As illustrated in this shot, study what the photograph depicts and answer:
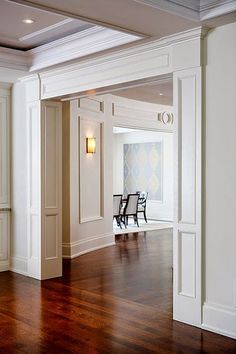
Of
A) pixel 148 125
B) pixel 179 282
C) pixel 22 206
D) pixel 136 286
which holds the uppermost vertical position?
pixel 148 125

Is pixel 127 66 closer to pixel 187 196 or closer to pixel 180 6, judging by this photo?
pixel 180 6

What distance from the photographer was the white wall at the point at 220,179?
3971 millimetres

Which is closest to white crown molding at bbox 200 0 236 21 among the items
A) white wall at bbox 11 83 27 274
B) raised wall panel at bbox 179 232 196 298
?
raised wall panel at bbox 179 232 196 298

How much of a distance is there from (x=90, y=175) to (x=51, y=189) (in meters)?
2.09

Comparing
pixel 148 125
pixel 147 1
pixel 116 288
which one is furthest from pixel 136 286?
pixel 148 125

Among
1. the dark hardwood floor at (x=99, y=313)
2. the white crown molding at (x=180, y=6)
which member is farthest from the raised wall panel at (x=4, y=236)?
the white crown molding at (x=180, y=6)

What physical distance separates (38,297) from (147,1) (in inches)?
135

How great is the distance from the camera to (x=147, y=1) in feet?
11.2

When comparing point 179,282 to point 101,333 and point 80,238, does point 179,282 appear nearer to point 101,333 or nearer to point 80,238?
point 101,333

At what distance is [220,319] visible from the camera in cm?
404

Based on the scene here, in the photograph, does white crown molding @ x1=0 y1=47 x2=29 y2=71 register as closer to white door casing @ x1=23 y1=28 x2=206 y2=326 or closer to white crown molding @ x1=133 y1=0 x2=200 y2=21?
white door casing @ x1=23 y1=28 x2=206 y2=326

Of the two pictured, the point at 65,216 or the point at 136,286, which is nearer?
the point at 136,286

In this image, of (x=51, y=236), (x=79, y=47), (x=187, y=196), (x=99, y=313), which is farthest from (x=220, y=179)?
(x=51, y=236)

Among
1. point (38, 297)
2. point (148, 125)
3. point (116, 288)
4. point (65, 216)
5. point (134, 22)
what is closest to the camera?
point (134, 22)
